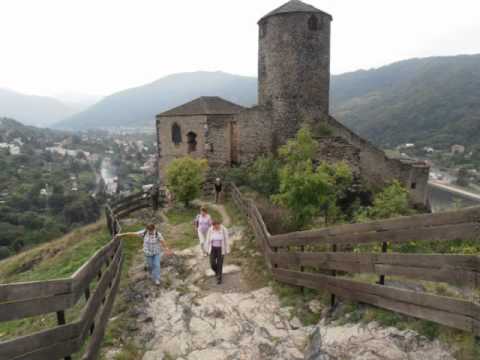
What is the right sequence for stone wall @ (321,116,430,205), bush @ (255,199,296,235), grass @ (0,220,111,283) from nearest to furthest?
bush @ (255,199,296,235) → grass @ (0,220,111,283) → stone wall @ (321,116,430,205)

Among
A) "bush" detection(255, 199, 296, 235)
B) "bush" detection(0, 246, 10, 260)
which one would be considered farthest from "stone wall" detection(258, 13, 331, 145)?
"bush" detection(0, 246, 10, 260)

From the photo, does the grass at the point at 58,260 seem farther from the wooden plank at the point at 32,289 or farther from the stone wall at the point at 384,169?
the stone wall at the point at 384,169

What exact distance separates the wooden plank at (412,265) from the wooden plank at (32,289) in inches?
132

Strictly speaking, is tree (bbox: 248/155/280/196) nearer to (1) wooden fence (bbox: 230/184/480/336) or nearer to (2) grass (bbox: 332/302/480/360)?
(1) wooden fence (bbox: 230/184/480/336)

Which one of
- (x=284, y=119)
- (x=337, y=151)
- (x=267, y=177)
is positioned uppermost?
(x=284, y=119)

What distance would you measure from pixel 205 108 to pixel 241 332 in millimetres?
15801

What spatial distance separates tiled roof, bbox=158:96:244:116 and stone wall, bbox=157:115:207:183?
284 mm

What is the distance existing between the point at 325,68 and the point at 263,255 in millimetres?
13291

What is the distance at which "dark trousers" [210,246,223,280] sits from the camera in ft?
24.3

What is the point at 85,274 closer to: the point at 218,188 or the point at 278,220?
the point at 278,220

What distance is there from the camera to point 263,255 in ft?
27.5

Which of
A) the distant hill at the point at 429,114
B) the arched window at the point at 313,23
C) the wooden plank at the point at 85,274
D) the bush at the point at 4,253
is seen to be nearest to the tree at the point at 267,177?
the arched window at the point at 313,23

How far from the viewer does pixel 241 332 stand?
5125 millimetres

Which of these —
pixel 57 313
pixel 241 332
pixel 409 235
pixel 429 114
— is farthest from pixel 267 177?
pixel 429 114
